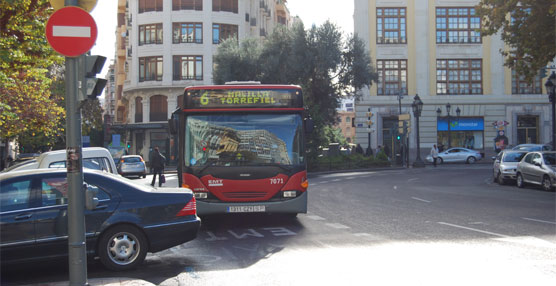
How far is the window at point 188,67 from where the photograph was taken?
51.3 m

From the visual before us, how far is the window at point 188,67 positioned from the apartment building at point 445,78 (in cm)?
1416

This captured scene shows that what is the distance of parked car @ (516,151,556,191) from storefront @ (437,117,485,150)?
27271mm

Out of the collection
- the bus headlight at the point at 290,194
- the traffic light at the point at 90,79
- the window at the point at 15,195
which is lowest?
the bus headlight at the point at 290,194

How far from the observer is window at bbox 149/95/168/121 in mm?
→ 52031

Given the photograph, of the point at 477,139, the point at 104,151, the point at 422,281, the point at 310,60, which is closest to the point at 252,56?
the point at 310,60

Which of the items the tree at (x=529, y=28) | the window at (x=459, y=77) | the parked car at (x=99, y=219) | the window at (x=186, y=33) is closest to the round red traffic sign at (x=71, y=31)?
the parked car at (x=99, y=219)

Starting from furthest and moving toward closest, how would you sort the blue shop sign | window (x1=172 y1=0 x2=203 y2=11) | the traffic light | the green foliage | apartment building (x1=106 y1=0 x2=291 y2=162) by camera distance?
window (x1=172 y1=0 x2=203 y2=11) < apartment building (x1=106 y1=0 x2=291 y2=162) < the blue shop sign < the green foliage < the traffic light

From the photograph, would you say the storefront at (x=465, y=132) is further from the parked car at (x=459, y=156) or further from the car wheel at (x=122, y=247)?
the car wheel at (x=122, y=247)

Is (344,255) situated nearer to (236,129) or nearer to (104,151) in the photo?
(236,129)

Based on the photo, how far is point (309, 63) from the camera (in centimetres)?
3806

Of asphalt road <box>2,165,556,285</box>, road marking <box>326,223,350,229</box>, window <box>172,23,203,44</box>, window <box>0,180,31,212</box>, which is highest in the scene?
window <box>172,23,203,44</box>

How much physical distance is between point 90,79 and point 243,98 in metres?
5.83

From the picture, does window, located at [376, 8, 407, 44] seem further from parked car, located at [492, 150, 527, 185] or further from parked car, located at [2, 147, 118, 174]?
parked car, located at [2, 147, 118, 174]

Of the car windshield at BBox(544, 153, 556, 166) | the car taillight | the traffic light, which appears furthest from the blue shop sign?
the traffic light
